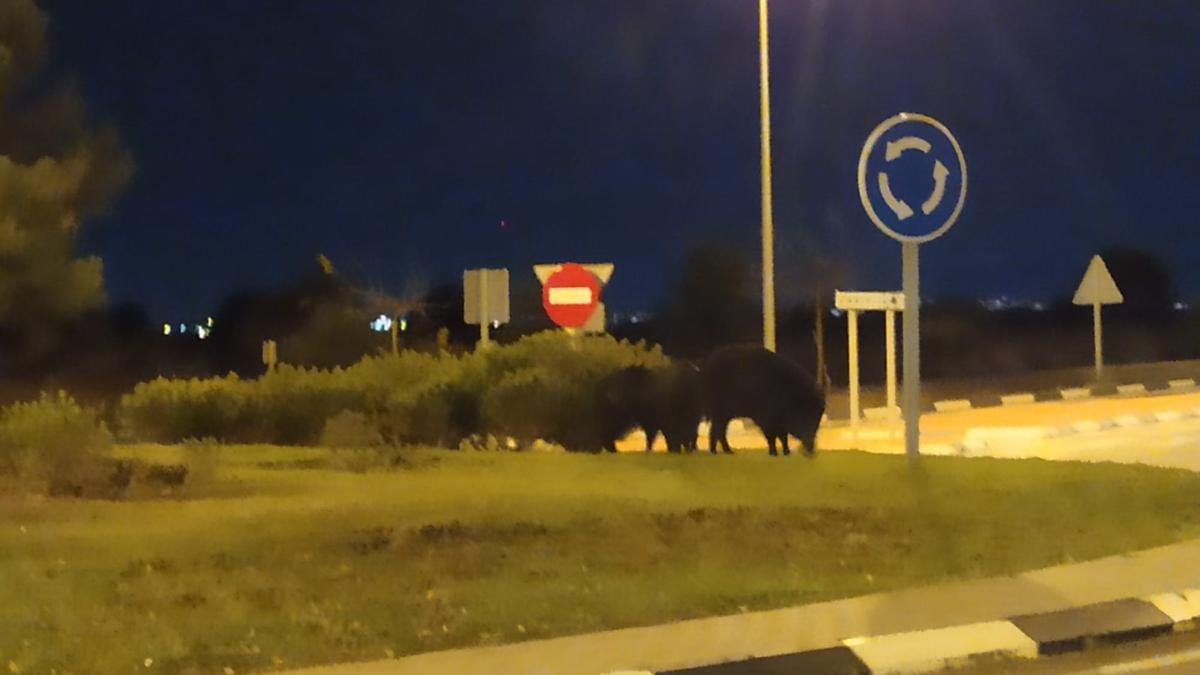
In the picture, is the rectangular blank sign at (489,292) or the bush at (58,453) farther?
the rectangular blank sign at (489,292)

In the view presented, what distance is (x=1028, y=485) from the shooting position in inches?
447

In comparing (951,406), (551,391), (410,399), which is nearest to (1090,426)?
(951,406)

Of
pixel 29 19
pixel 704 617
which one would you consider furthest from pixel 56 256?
pixel 704 617

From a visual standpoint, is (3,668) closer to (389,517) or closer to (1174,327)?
(389,517)

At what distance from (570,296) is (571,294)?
30mm

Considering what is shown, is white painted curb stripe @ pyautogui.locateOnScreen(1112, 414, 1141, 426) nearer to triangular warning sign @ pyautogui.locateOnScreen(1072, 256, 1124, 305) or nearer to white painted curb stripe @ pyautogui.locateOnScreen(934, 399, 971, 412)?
white painted curb stripe @ pyautogui.locateOnScreen(934, 399, 971, 412)

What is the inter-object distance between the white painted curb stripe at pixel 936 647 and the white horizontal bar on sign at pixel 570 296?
9.10 m

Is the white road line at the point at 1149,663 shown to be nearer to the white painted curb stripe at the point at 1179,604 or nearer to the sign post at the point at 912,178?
the white painted curb stripe at the point at 1179,604

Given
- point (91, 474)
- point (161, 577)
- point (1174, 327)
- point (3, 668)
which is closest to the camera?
point (3, 668)

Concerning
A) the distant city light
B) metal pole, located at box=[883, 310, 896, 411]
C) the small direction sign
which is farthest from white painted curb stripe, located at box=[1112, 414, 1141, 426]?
the distant city light

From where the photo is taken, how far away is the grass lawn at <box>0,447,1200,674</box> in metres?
6.84

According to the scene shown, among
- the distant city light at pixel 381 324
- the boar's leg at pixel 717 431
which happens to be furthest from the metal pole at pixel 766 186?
the distant city light at pixel 381 324

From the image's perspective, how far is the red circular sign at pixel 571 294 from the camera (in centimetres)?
1562

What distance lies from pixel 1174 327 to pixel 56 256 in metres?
44.4
